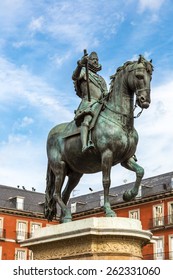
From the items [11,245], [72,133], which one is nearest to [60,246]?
[72,133]

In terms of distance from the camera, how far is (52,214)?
1459 centimetres

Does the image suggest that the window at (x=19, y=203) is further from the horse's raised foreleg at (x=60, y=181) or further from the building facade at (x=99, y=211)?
the horse's raised foreleg at (x=60, y=181)

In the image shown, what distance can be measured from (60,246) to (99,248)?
107cm

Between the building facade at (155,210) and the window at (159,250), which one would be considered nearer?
the window at (159,250)

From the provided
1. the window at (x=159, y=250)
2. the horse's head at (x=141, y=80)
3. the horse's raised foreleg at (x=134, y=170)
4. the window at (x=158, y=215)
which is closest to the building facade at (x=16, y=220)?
the window at (x=158, y=215)

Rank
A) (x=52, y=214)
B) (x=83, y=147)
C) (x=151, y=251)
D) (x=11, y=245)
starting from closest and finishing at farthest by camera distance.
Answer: (x=83, y=147) < (x=52, y=214) < (x=151, y=251) < (x=11, y=245)

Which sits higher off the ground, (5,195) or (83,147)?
(5,195)

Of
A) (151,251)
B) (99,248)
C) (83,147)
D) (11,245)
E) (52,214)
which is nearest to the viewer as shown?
(99,248)

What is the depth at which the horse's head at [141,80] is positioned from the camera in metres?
12.6

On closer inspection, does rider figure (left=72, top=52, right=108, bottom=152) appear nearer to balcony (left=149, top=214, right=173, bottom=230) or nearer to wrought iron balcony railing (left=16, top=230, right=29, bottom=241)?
balcony (left=149, top=214, right=173, bottom=230)

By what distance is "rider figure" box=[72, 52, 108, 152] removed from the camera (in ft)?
43.8

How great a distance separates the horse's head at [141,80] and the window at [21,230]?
5583 centimetres

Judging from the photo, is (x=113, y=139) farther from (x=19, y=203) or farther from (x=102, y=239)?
(x=19, y=203)
